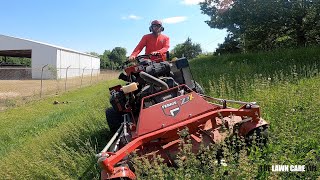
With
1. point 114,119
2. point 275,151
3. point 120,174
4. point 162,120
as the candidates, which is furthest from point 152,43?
point 275,151

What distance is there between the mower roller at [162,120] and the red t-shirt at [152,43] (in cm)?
146

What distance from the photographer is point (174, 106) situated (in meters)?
4.78

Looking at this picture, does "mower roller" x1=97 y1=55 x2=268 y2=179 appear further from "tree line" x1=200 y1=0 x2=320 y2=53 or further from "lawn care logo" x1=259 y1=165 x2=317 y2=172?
"tree line" x1=200 y1=0 x2=320 y2=53

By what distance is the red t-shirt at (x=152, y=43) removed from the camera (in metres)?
7.14

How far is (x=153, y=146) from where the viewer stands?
183 inches

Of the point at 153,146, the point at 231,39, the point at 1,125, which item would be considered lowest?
the point at 1,125

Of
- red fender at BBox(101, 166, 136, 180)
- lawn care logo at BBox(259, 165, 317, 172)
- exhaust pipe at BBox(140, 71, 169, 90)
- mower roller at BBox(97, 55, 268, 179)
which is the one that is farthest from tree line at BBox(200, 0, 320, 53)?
red fender at BBox(101, 166, 136, 180)

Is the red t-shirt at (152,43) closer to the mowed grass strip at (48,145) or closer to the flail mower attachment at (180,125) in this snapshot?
the mowed grass strip at (48,145)

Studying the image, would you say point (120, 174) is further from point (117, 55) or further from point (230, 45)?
point (117, 55)

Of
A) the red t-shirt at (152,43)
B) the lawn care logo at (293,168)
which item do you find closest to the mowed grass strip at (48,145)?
the red t-shirt at (152,43)

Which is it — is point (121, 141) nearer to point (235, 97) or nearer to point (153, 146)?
point (153, 146)

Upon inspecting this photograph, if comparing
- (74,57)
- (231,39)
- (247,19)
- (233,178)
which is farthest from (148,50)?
(74,57)

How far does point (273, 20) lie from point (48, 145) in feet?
37.3

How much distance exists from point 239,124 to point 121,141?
1.59 m
